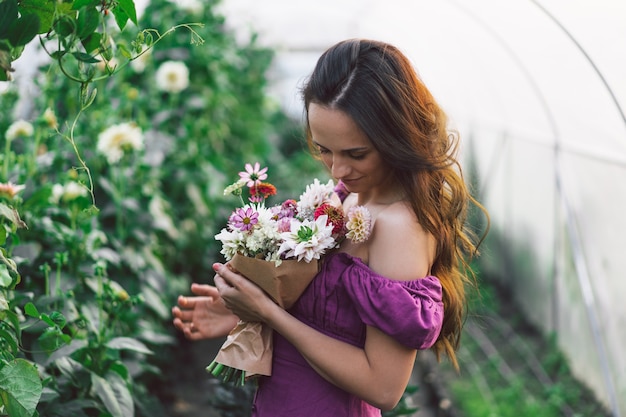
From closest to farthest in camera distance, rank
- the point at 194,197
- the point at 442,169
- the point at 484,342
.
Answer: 1. the point at 442,169
2. the point at 194,197
3. the point at 484,342

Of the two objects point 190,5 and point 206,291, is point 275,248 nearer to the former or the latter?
point 206,291

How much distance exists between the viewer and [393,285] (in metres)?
1.45

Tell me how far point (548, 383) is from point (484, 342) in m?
0.74

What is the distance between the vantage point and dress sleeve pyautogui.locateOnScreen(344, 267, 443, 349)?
1.43 m

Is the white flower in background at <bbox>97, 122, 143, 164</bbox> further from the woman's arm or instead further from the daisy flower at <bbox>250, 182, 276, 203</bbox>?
the woman's arm

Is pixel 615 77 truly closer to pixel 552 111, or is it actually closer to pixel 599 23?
pixel 599 23

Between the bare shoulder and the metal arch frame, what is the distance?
71.8 inches

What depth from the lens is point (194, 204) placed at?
4.54 meters

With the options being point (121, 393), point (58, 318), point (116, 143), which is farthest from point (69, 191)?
point (58, 318)

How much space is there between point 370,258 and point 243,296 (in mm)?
279

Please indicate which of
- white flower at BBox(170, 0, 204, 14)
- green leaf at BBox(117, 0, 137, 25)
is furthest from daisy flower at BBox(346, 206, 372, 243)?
white flower at BBox(170, 0, 204, 14)

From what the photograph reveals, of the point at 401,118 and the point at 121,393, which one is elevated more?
the point at 401,118

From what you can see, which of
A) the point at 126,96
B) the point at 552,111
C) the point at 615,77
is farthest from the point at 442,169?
the point at 552,111

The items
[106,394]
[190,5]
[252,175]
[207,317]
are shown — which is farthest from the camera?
[190,5]
